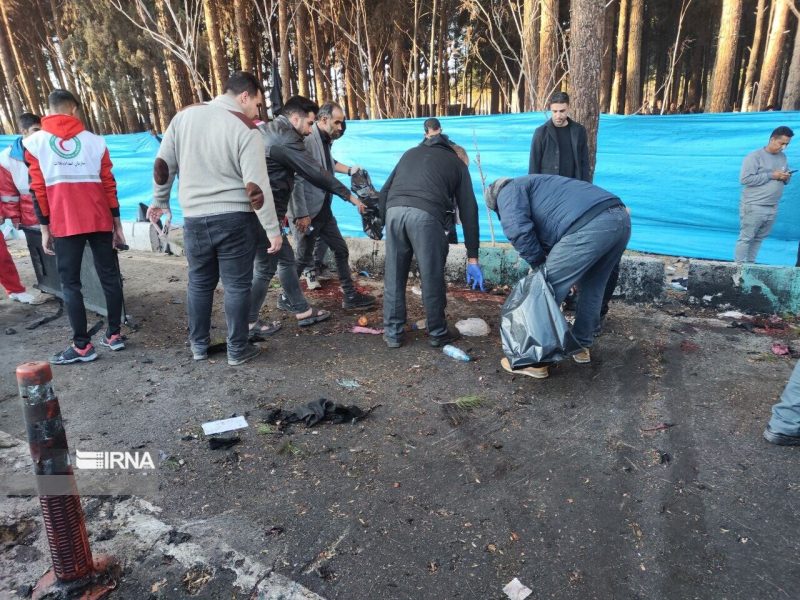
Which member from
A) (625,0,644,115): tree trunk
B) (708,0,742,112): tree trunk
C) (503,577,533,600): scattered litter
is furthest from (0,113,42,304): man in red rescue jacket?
(625,0,644,115): tree trunk

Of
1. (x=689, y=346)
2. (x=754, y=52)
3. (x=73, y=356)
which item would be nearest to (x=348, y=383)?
(x=73, y=356)

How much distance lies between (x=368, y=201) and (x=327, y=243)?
606mm

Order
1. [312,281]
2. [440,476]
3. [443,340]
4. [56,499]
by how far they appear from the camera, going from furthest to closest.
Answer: [312,281]
[443,340]
[440,476]
[56,499]

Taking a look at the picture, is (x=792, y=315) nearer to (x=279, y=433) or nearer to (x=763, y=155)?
(x=763, y=155)

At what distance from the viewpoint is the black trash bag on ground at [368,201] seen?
514 cm

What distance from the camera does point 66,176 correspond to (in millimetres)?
3934

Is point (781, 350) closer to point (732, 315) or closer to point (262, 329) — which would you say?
point (732, 315)

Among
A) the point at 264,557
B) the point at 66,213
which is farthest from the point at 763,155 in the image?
the point at 66,213

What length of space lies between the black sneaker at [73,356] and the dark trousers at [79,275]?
45mm

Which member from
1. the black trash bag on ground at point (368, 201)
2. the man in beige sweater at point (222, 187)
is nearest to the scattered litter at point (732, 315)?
the black trash bag on ground at point (368, 201)

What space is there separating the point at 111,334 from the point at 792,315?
6067 millimetres

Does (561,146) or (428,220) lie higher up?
(561,146)

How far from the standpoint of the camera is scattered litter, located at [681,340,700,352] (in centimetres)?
418

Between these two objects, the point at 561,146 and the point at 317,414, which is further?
the point at 561,146
